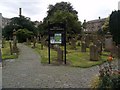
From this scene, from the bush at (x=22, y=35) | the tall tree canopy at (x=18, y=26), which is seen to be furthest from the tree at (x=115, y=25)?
the tall tree canopy at (x=18, y=26)

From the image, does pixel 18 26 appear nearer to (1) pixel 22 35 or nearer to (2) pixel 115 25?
(1) pixel 22 35

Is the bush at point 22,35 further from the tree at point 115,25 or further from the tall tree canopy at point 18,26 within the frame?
the tree at point 115,25

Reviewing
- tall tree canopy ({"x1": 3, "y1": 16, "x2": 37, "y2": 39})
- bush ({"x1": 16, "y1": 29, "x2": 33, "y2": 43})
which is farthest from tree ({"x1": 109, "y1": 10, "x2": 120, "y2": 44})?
tall tree canopy ({"x1": 3, "y1": 16, "x2": 37, "y2": 39})

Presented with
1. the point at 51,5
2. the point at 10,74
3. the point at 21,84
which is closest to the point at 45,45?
the point at 10,74

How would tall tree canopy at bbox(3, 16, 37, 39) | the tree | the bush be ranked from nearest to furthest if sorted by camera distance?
1. the tree
2. the bush
3. tall tree canopy at bbox(3, 16, 37, 39)

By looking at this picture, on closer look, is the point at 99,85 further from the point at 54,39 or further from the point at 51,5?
the point at 51,5

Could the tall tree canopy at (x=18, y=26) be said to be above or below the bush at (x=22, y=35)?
above

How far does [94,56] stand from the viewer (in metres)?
19.1

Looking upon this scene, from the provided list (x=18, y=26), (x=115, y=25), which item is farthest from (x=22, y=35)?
(x=115, y=25)

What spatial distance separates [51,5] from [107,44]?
44.0 metres

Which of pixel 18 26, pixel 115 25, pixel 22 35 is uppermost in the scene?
pixel 18 26

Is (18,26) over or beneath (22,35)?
over

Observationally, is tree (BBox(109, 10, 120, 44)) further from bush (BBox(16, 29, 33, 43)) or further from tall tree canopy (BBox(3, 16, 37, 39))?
tall tree canopy (BBox(3, 16, 37, 39))

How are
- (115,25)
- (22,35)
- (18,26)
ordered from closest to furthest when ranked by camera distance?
(115,25) < (22,35) < (18,26)
